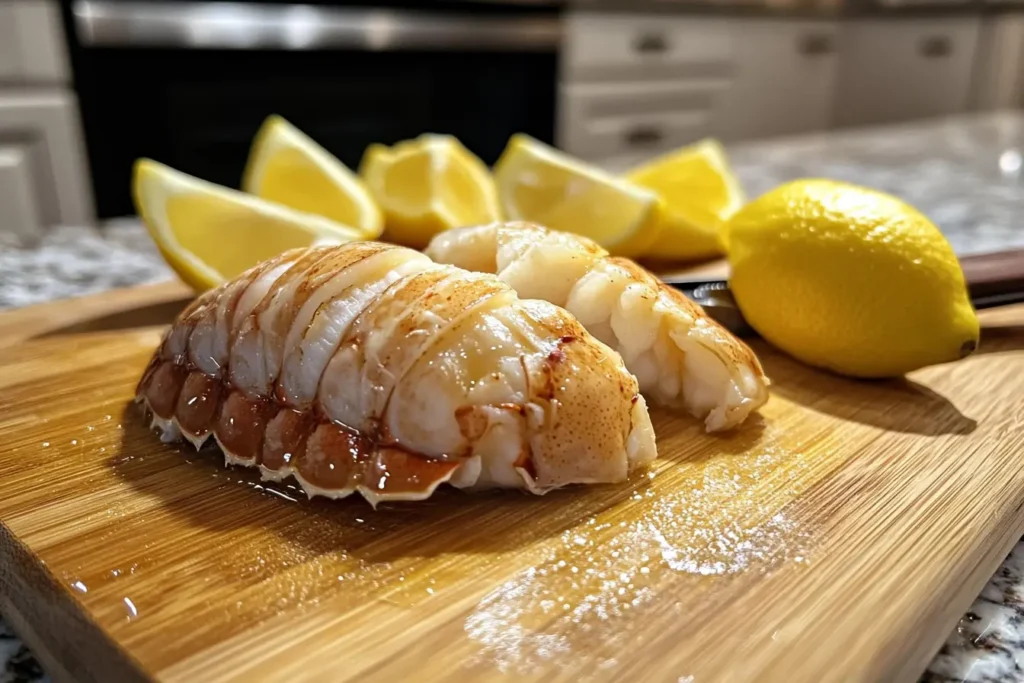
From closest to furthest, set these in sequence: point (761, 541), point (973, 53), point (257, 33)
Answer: point (761, 541), point (257, 33), point (973, 53)

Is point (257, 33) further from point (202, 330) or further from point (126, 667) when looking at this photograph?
point (126, 667)

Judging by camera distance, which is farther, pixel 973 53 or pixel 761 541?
pixel 973 53

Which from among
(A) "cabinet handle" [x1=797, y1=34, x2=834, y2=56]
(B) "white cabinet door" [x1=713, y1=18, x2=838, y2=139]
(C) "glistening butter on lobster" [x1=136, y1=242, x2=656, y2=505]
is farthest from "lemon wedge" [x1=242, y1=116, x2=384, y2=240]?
(A) "cabinet handle" [x1=797, y1=34, x2=834, y2=56]

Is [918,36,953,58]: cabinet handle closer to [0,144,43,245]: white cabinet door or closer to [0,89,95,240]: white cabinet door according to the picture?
[0,89,95,240]: white cabinet door

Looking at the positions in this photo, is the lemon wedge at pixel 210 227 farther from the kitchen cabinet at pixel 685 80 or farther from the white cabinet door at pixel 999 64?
the white cabinet door at pixel 999 64

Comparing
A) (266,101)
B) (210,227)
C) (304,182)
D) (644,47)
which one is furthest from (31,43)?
(644,47)

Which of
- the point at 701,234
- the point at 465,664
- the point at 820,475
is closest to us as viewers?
the point at 465,664

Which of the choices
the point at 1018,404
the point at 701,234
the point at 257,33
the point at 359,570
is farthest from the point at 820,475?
the point at 257,33

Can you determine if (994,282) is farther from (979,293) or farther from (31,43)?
(31,43)
